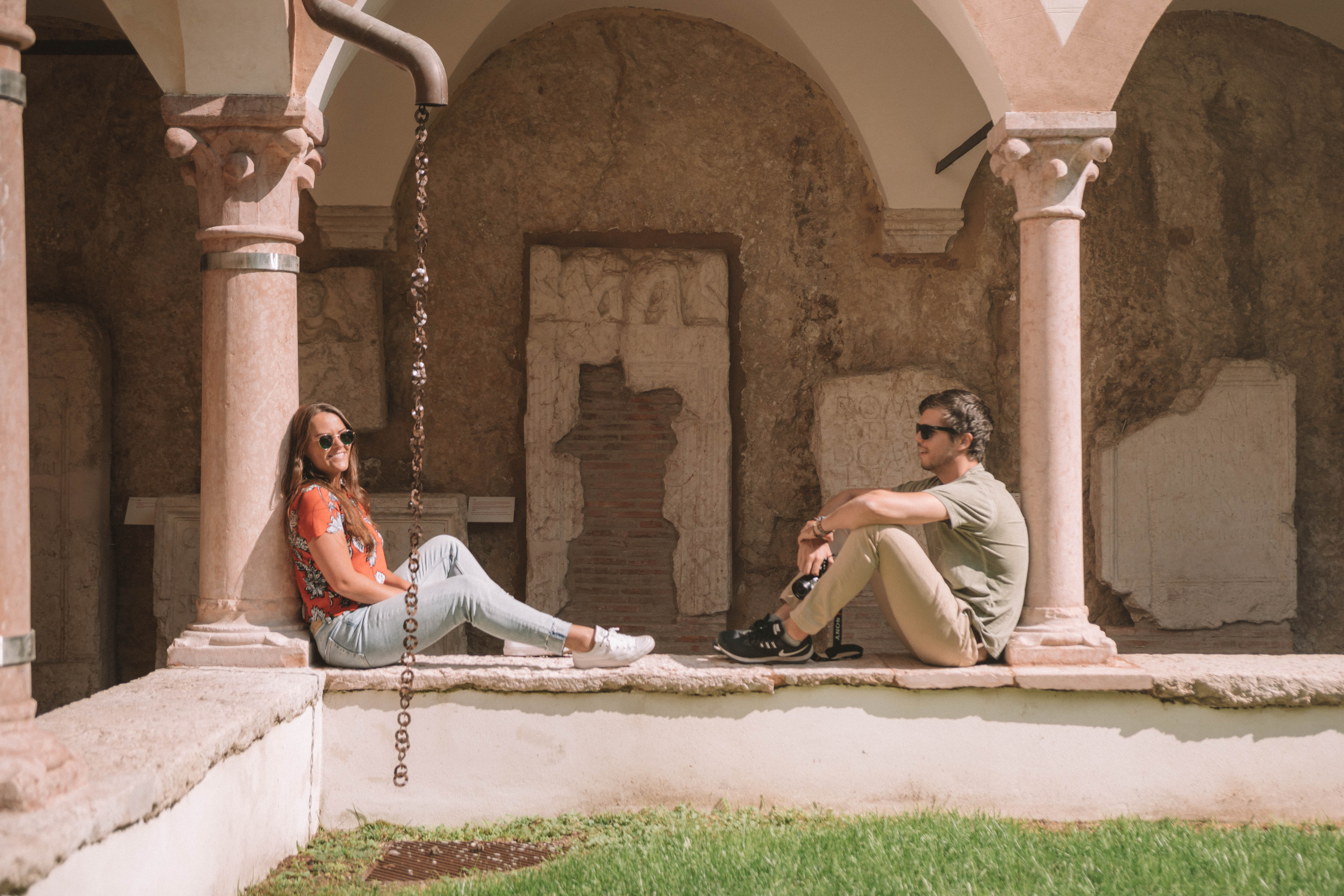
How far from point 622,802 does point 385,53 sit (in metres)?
2.56

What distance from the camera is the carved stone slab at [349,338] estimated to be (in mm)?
6047

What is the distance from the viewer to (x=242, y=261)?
3908 millimetres

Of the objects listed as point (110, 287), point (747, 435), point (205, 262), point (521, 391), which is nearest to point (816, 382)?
point (747, 435)

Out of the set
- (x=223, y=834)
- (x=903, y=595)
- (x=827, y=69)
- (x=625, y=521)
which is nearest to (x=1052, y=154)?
(x=903, y=595)

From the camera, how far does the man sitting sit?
12.4 feet

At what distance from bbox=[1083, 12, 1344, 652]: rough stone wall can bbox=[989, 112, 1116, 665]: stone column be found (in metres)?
2.39

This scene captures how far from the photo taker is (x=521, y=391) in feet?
20.5

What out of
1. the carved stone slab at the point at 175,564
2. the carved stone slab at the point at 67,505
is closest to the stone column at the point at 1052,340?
the carved stone slab at the point at 175,564

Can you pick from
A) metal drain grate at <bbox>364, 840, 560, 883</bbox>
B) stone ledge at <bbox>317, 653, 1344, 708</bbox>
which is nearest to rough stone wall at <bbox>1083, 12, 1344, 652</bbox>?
stone ledge at <bbox>317, 653, 1344, 708</bbox>

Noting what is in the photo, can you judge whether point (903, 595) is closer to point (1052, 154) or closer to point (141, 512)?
point (1052, 154)

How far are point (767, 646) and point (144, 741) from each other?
203 cm

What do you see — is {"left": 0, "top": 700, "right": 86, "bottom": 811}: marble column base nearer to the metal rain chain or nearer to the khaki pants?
the metal rain chain

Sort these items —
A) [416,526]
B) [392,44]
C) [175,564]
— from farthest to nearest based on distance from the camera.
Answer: [175,564] → [416,526] → [392,44]

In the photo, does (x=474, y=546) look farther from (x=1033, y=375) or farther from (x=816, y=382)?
(x=1033, y=375)
